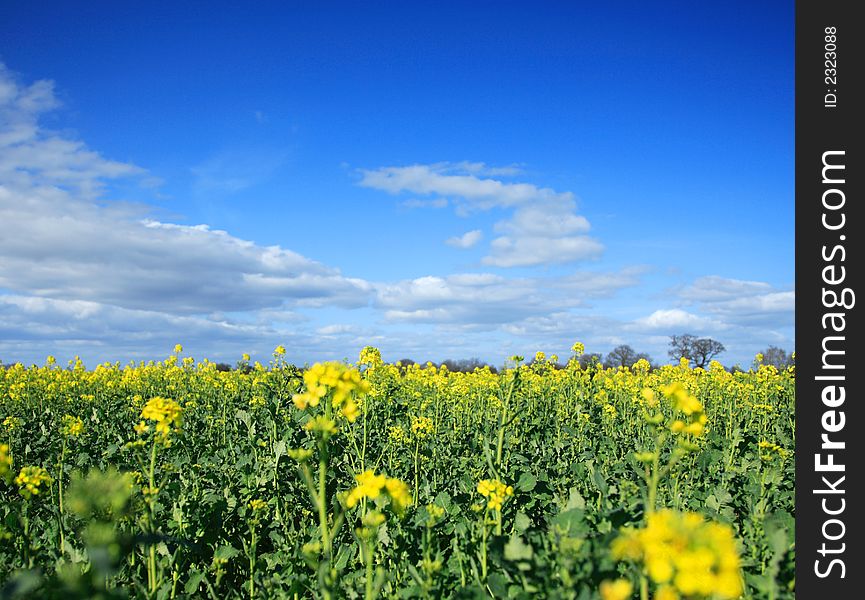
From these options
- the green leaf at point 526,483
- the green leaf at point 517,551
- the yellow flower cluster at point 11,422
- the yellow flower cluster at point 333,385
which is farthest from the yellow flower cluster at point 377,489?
the yellow flower cluster at point 11,422

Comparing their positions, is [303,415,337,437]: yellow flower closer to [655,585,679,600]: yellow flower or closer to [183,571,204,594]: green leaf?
[655,585,679,600]: yellow flower

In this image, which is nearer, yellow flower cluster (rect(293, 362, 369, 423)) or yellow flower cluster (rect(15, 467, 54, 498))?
yellow flower cluster (rect(293, 362, 369, 423))

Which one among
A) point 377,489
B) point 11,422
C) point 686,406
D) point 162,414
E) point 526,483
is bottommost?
point 11,422

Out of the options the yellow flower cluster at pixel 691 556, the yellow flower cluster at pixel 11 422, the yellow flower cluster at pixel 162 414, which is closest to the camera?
the yellow flower cluster at pixel 691 556

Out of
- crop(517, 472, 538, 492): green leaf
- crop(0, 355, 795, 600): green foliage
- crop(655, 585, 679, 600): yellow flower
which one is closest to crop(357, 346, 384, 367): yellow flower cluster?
crop(0, 355, 795, 600): green foliage

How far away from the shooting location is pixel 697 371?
1289 centimetres

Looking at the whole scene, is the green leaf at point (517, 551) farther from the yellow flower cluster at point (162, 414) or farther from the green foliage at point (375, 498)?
the yellow flower cluster at point (162, 414)

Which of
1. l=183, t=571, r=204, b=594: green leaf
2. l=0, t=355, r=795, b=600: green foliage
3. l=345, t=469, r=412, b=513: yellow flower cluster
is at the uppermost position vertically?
l=345, t=469, r=412, b=513: yellow flower cluster

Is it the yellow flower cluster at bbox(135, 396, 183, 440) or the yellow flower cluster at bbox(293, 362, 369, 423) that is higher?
the yellow flower cluster at bbox(293, 362, 369, 423)

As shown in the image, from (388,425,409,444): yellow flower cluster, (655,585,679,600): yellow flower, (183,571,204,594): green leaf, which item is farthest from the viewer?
(388,425,409,444): yellow flower cluster

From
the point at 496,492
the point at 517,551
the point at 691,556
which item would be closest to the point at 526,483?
the point at 496,492

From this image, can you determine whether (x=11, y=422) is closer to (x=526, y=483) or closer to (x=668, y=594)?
(x=526, y=483)

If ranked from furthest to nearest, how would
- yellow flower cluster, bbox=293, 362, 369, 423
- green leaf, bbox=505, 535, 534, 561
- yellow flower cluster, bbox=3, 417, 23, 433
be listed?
1. yellow flower cluster, bbox=3, 417, 23, 433
2. yellow flower cluster, bbox=293, 362, 369, 423
3. green leaf, bbox=505, 535, 534, 561

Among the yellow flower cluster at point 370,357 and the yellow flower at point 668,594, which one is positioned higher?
the yellow flower cluster at point 370,357
